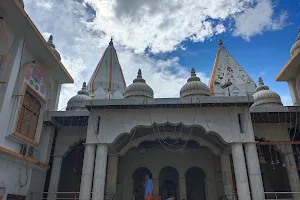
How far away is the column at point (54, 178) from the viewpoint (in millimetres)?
11793

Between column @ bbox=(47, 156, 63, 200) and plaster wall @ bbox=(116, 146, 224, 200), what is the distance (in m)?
3.74

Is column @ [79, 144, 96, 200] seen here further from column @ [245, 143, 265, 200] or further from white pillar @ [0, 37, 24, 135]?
column @ [245, 143, 265, 200]

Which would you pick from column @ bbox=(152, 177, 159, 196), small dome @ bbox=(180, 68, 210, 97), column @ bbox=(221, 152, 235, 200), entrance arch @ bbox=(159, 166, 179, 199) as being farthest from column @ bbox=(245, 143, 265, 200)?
entrance arch @ bbox=(159, 166, 179, 199)

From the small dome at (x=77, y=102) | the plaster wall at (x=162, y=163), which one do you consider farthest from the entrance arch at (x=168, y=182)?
the small dome at (x=77, y=102)

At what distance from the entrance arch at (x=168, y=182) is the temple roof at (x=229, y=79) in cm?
646

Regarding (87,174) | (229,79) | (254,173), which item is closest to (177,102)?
(254,173)

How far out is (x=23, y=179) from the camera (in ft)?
34.6

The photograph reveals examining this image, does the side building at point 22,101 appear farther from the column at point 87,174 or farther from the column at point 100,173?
the column at point 100,173

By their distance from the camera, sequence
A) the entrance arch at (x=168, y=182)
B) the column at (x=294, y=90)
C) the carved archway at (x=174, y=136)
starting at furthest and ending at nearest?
the entrance arch at (x=168, y=182)
the column at (x=294, y=90)
the carved archway at (x=174, y=136)

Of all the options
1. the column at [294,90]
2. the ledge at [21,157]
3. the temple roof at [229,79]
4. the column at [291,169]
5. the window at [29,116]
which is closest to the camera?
the ledge at [21,157]

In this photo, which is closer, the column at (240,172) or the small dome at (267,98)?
the column at (240,172)

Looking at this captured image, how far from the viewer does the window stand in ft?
34.5

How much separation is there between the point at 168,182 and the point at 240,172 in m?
8.64

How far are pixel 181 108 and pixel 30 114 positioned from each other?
269 inches
